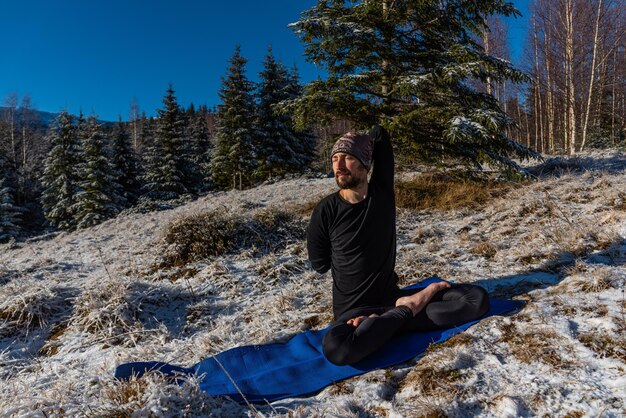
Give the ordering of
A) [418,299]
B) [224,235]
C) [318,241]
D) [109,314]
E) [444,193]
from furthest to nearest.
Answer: [444,193] → [224,235] → [109,314] → [318,241] → [418,299]

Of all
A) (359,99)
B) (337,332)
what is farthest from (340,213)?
(359,99)

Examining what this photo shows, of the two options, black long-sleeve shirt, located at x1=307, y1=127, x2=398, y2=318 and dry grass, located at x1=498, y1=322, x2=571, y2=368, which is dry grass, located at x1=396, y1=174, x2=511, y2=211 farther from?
dry grass, located at x1=498, y1=322, x2=571, y2=368

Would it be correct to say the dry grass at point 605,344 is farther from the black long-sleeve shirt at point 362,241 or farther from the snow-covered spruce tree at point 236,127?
the snow-covered spruce tree at point 236,127

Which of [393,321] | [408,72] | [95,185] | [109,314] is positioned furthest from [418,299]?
[95,185]

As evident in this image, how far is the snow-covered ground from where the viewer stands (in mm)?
1971

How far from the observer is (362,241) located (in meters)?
2.96

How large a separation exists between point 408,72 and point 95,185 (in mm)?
23048

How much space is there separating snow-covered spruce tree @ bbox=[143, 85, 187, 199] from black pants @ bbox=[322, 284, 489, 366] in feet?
82.5

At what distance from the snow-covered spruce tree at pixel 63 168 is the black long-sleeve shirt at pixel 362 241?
2816 cm

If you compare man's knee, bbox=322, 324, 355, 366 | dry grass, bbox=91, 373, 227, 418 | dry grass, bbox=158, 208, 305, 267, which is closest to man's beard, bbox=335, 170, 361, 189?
man's knee, bbox=322, 324, 355, 366

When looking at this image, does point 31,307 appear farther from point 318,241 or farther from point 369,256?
point 369,256

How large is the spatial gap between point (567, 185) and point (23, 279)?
947cm

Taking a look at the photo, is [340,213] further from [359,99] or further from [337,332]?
[359,99]

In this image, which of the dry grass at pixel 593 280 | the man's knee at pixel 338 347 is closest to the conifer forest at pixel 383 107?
the dry grass at pixel 593 280
